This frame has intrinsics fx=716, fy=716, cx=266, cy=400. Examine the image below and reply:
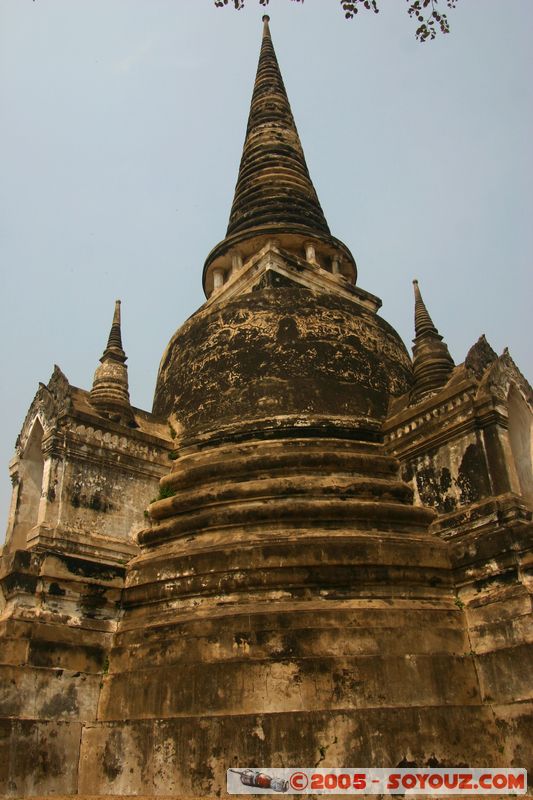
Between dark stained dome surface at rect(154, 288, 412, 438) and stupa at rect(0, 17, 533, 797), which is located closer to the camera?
stupa at rect(0, 17, 533, 797)

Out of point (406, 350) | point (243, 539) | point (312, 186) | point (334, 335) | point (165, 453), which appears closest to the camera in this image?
point (243, 539)

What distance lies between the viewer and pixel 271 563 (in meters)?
8.51

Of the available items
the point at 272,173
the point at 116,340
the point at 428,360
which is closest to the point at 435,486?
the point at 428,360

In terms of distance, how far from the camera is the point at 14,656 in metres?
8.09

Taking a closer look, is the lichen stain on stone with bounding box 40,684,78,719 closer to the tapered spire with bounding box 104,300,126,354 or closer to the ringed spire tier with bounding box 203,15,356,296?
the tapered spire with bounding box 104,300,126,354

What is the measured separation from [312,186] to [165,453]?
31.6 feet

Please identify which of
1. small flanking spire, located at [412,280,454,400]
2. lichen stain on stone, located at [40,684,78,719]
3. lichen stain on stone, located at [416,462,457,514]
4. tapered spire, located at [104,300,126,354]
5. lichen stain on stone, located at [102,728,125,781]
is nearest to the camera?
lichen stain on stone, located at [102,728,125,781]

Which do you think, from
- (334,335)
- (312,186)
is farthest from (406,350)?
(312,186)

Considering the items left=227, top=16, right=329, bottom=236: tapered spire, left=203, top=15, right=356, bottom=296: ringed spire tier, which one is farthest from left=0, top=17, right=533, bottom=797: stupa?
left=227, top=16, right=329, bottom=236: tapered spire

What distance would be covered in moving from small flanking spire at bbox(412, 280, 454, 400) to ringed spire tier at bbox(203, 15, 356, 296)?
3.82m

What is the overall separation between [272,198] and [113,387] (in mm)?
7001

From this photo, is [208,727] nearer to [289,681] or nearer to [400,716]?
[289,681]

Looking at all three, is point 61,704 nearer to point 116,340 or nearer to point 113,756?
point 113,756

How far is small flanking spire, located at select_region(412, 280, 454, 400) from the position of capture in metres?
11.3
